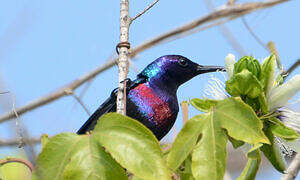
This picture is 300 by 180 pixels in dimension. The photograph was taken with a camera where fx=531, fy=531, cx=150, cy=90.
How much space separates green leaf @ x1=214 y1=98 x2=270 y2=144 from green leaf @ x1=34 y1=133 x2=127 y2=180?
410 millimetres

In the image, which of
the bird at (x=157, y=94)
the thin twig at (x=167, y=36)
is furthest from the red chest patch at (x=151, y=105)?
the thin twig at (x=167, y=36)

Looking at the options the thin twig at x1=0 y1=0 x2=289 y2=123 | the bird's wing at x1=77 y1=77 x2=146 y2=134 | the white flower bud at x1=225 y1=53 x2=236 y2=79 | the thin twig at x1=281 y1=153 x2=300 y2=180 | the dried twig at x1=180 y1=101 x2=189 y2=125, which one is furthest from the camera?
the thin twig at x1=0 y1=0 x2=289 y2=123

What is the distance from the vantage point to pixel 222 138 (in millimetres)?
1895

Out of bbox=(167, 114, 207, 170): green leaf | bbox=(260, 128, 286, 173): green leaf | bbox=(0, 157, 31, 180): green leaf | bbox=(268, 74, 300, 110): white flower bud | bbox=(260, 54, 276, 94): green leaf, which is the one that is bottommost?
bbox=(0, 157, 31, 180): green leaf

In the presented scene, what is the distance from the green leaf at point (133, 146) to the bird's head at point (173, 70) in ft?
3.30

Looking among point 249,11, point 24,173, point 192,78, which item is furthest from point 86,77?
point 24,173

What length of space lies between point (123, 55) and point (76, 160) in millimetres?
554

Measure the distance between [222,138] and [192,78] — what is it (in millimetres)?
1123

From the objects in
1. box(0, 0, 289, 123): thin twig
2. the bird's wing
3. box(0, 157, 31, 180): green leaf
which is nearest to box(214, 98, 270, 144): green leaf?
box(0, 157, 31, 180): green leaf

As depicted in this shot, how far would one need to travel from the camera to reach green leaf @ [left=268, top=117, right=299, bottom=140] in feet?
6.76

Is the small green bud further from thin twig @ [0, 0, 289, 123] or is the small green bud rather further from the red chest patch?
thin twig @ [0, 0, 289, 123]

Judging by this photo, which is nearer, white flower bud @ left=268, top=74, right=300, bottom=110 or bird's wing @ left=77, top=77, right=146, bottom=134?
white flower bud @ left=268, top=74, right=300, bottom=110

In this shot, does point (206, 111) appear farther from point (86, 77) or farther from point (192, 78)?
point (86, 77)

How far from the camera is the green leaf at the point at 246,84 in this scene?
2101 mm
